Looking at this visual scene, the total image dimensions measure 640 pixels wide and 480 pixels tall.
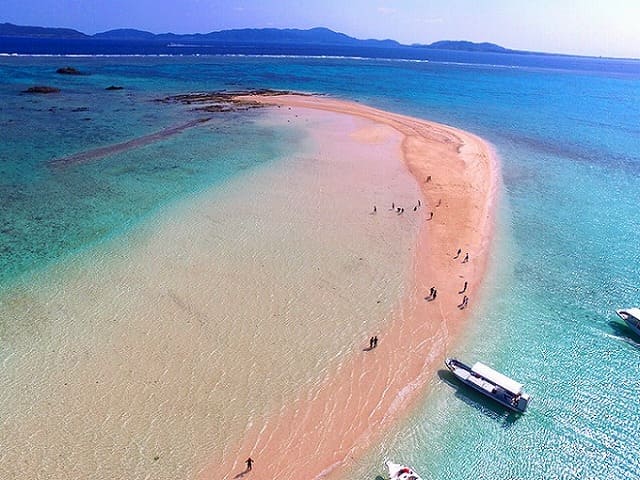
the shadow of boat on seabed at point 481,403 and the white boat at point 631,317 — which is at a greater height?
the white boat at point 631,317

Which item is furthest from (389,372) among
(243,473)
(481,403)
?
(243,473)

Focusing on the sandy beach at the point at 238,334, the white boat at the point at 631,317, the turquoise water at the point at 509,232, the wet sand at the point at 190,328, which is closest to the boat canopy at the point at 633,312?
the white boat at the point at 631,317

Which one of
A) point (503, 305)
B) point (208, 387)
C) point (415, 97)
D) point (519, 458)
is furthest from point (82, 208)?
point (415, 97)

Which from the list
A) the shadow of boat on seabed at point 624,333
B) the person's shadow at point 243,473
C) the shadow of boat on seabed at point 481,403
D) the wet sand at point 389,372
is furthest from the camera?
the shadow of boat on seabed at point 624,333

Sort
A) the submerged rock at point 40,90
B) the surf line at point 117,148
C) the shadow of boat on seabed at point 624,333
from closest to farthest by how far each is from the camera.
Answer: the shadow of boat on seabed at point 624,333 → the surf line at point 117,148 → the submerged rock at point 40,90

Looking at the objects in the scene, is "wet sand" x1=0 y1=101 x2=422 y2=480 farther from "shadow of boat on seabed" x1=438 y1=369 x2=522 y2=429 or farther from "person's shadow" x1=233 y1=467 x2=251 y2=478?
"shadow of boat on seabed" x1=438 y1=369 x2=522 y2=429

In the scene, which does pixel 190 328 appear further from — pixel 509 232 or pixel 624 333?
pixel 509 232

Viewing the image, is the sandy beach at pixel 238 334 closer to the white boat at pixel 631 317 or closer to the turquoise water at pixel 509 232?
the turquoise water at pixel 509 232
